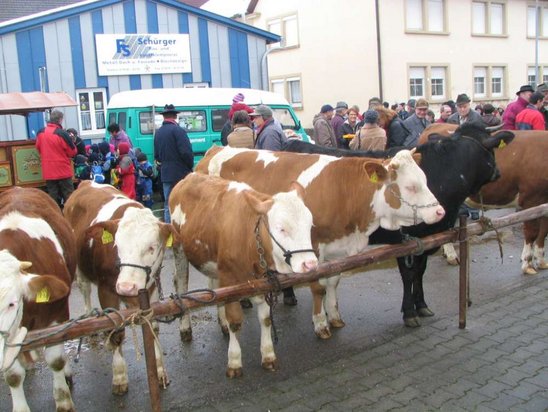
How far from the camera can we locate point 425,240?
491 cm

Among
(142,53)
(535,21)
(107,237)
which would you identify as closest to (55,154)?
(107,237)

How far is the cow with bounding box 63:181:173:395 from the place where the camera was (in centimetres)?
389

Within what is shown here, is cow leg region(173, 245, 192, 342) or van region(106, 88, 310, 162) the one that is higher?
van region(106, 88, 310, 162)

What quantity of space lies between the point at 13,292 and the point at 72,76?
14983mm

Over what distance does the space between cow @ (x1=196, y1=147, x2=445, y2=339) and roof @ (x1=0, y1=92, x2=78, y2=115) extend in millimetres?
7043

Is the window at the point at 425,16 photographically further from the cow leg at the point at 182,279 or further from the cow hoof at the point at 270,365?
the cow hoof at the point at 270,365

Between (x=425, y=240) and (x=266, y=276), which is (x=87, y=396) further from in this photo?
(x=425, y=240)

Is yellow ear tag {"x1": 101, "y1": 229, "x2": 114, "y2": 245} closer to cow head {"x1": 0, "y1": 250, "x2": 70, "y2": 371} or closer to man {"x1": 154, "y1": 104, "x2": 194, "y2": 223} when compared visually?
cow head {"x1": 0, "y1": 250, "x2": 70, "y2": 371}

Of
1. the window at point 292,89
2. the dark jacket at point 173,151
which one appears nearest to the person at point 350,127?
the dark jacket at point 173,151

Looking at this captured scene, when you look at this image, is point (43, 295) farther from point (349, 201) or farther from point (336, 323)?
point (336, 323)

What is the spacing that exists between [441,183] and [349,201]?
113 cm

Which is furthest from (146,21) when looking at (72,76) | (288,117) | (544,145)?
(544,145)

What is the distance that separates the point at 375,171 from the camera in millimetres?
4723

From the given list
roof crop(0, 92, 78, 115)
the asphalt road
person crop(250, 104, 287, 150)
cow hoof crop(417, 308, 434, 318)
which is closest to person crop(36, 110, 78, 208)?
roof crop(0, 92, 78, 115)
